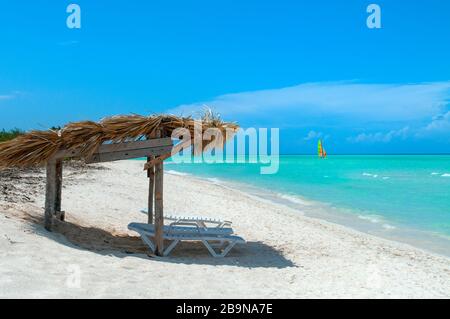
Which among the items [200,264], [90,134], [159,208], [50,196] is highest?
[90,134]

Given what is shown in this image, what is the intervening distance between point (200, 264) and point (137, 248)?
1.31m

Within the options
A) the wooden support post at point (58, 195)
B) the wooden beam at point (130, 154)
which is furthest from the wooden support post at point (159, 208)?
the wooden support post at point (58, 195)

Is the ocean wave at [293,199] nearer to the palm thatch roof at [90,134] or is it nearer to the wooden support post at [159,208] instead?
the wooden support post at [159,208]

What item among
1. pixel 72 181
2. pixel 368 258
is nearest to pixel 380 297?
pixel 368 258

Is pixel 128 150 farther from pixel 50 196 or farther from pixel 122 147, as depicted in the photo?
pixel 50 196

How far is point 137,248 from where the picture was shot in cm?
722

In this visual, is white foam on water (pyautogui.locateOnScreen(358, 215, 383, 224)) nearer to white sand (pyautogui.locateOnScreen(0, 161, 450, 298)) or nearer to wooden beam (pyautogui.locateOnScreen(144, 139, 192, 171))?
white sand (pyautogui.locateOnScreen(0, 161, 450, 298))

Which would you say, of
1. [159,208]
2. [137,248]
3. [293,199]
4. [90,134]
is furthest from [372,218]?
[90,134]

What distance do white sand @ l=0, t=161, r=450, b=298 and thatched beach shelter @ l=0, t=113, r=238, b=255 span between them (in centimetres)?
79

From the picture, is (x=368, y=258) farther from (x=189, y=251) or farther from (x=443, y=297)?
(x=189, y=251)

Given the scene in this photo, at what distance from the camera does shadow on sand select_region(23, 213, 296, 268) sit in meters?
6.60

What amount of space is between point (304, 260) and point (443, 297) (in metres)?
2.25

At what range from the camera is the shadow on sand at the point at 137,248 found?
6598mm

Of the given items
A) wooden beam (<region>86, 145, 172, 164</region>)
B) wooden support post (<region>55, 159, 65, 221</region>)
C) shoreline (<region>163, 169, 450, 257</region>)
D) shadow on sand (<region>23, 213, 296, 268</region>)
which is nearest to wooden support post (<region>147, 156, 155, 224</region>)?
shadow on sand (<region>23, 213, 296, 268</region>)
